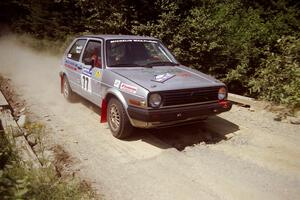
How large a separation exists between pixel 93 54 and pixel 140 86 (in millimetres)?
2061

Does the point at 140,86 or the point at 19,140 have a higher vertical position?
the point at 140,86

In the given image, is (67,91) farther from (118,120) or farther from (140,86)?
(140,86)

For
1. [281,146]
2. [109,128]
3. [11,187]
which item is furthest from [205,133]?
[11,187]

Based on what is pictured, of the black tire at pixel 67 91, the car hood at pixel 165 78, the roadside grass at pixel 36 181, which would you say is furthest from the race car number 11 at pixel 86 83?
the roadside grass at pixel 36 181

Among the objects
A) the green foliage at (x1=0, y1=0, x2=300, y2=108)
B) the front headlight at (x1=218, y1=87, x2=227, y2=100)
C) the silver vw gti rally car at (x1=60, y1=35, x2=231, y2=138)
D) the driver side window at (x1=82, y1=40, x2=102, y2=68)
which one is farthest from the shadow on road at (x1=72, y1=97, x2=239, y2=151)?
the green foliage at (x1=0, y1=0, x2=300, y2=108)

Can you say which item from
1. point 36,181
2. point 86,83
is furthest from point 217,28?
point 36,181

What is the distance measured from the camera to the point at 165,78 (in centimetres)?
564

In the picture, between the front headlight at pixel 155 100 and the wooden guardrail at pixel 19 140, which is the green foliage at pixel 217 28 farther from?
the wooden guardrail at pixel 19 140

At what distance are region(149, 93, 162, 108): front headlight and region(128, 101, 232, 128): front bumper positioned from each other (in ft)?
0.28

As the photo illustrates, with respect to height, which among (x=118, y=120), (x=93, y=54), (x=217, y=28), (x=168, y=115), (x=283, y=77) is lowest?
(x=118, y=120)

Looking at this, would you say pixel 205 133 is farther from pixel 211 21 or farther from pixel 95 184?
pixel 211 21

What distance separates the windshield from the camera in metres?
6.38

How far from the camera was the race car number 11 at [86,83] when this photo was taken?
6842mm

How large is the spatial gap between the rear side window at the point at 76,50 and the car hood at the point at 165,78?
182 cm
